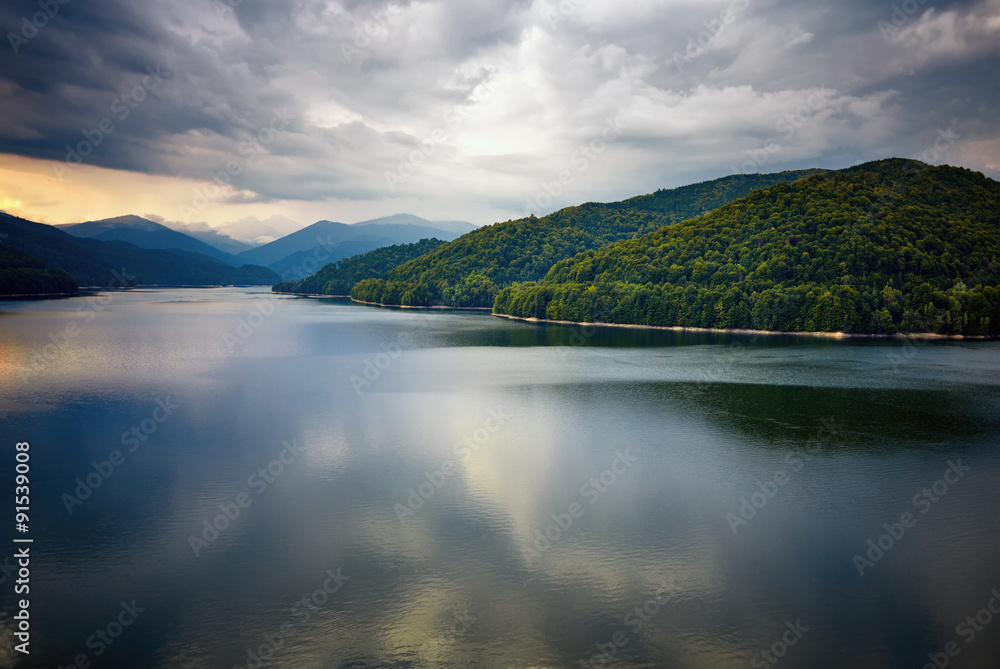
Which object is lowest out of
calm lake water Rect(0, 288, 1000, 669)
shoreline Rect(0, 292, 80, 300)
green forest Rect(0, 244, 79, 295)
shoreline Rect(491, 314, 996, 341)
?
calm lake water Rect(0, 288, 1000, 669)

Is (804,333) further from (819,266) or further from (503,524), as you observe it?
(503,524)

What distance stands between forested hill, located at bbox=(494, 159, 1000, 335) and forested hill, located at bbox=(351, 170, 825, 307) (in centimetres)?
Result: 2954

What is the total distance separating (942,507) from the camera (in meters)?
18.4

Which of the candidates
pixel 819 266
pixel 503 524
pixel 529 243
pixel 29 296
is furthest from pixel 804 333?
pixel 29 296

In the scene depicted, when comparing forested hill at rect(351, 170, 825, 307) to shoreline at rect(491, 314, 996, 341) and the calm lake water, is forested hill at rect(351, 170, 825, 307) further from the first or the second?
the calm lake water

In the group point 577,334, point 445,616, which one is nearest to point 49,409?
point 445,616

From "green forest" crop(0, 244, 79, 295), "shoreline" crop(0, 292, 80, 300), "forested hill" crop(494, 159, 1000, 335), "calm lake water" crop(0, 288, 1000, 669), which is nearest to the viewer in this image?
"calm lake water" crop(0, 288, 1000, 669)

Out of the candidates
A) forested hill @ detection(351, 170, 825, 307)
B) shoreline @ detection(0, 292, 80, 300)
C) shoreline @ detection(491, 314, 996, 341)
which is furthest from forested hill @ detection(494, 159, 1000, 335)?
shoreline @ detection(0, 292, 80, 300)

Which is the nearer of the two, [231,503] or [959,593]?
[959,593]

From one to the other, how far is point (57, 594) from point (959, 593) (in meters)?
21.2

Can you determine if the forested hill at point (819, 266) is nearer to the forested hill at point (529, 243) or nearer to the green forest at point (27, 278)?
the forested hill at point (529, 243)

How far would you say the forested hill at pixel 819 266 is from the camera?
71.6m

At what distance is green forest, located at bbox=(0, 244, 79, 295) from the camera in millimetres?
119688

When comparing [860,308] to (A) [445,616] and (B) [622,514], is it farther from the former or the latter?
(A) [445,616]
